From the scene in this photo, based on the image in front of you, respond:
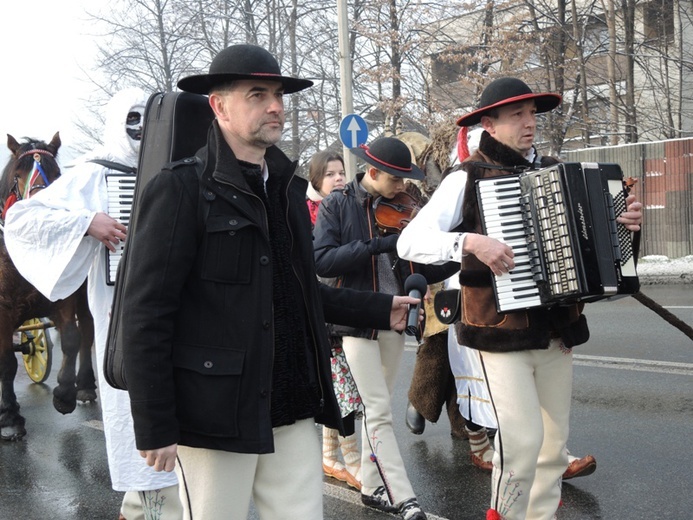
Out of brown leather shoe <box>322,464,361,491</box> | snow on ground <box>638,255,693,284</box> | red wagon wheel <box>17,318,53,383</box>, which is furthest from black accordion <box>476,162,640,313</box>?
snow on ground <box>638,255,693,284</box>

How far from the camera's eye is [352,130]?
15.5m

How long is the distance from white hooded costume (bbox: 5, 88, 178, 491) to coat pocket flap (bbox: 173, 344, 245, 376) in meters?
1.47

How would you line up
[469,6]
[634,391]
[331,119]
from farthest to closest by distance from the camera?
[331,119] → [469,6] → [634,391]

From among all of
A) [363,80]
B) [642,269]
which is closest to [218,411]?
[642,269]

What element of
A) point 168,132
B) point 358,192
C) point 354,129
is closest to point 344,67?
point 354,129

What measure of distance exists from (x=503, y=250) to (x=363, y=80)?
68.0ft

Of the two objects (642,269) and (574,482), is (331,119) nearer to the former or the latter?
(642,269)

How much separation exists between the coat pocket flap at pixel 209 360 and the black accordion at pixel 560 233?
162cm

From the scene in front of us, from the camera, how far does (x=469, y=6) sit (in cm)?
2175

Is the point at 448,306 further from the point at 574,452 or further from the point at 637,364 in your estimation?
the point at 637,364

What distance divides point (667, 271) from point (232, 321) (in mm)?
14566

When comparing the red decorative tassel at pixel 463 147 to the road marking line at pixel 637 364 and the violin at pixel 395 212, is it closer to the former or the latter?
the violin at pixel 395 212

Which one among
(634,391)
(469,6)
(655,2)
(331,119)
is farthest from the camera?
(331,119)

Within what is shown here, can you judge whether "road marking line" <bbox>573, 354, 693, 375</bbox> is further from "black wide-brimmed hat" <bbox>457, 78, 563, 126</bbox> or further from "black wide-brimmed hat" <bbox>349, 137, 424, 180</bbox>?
"black wide-brimmed hat" <bbox>457, 78, 563, 126</bbox>
